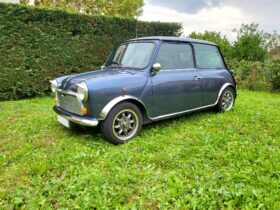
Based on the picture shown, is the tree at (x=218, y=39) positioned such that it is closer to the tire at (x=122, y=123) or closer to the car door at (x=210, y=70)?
the car door at (x=210, y=70)

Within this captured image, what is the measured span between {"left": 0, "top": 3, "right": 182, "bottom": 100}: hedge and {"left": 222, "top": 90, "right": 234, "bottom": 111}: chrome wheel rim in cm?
493

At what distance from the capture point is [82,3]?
59.9 ft

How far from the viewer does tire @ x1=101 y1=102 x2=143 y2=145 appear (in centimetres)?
387

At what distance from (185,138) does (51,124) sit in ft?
8.76

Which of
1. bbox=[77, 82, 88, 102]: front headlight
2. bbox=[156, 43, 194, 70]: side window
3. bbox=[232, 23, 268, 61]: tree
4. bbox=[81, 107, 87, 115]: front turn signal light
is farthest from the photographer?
bbox=[232, 23, 268, 61]: tree

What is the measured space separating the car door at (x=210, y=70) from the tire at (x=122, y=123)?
1782 millimetres

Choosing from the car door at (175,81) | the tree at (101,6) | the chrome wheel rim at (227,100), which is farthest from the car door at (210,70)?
the tree at (101,6)

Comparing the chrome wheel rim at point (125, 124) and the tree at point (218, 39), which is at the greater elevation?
the tree at point (218, 39)

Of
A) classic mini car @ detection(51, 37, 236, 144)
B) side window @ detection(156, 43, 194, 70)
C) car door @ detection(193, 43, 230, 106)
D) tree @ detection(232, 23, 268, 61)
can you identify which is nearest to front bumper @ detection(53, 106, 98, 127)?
classic mini car @ detection(51, 37, 236, 144)

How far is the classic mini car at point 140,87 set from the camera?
3822 millimetres

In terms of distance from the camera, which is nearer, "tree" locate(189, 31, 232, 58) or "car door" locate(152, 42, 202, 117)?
"car door" locate(152, 42, 202, 117)

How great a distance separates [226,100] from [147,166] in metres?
3.42

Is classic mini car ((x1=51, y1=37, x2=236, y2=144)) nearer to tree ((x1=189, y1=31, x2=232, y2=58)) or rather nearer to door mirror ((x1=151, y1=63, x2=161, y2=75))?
door mirror ((x1=151, y1=63, x2=161, y2=75))

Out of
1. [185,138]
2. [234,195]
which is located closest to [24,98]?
[185,138]
